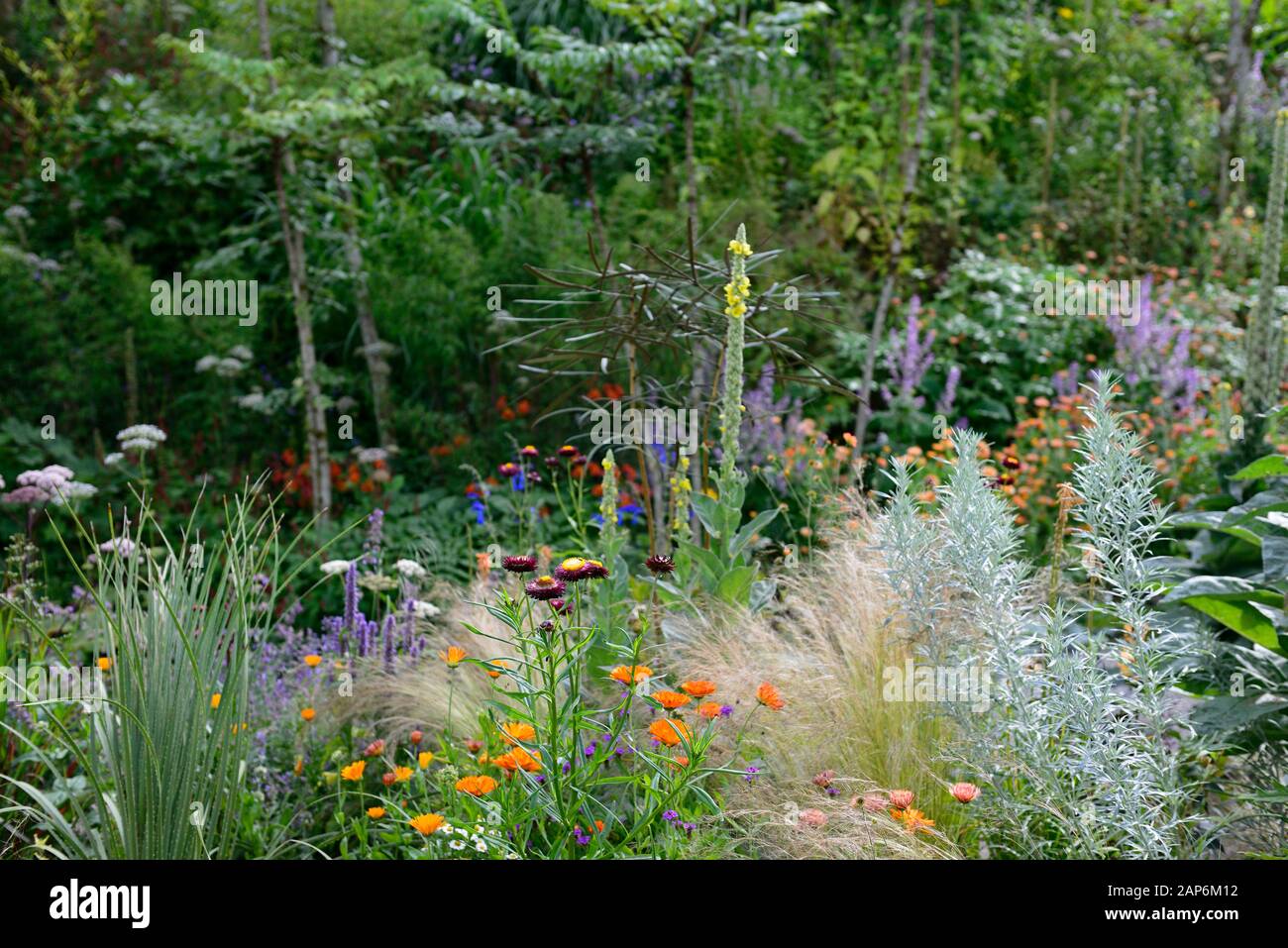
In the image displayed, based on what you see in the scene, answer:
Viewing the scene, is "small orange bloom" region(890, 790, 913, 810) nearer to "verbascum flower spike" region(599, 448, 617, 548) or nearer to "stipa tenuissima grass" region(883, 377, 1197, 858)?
"stipa tenuissima grass" region(883, 377, 1197, 858)

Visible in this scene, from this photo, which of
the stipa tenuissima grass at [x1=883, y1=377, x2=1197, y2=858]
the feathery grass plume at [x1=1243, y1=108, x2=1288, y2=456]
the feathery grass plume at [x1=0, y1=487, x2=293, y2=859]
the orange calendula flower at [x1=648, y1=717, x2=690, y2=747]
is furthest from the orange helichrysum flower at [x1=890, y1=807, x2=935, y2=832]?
the feathery grass plume at [x1=1243, y1=108, x2=1288, y2=456]

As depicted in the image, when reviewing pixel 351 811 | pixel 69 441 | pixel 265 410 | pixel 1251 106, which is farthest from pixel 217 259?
pixel 1251 106

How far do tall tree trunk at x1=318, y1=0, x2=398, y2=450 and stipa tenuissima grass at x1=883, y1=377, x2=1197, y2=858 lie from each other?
160 inches

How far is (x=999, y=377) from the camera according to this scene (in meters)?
6.74

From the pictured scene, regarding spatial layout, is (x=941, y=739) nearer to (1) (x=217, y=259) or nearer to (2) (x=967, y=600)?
(2) (x=967, y=600)

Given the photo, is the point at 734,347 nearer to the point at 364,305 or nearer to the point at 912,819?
the point at 912,819

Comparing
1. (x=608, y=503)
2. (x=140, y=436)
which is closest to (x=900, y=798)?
(x=608, y=503)

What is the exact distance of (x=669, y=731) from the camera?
87.4 inches

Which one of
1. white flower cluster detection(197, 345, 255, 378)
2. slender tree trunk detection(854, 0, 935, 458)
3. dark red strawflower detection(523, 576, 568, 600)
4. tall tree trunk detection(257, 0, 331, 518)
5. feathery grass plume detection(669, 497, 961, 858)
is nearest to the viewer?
dark red strawflower detection(523, 576, 568, 600)

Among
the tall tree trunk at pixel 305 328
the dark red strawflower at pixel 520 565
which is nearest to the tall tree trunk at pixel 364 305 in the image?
the tall tree trunk at pixel 305 328

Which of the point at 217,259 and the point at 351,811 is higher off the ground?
the point at 217,259

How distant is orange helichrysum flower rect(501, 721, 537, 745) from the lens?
2322 mm

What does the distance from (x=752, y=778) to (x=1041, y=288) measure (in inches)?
197
